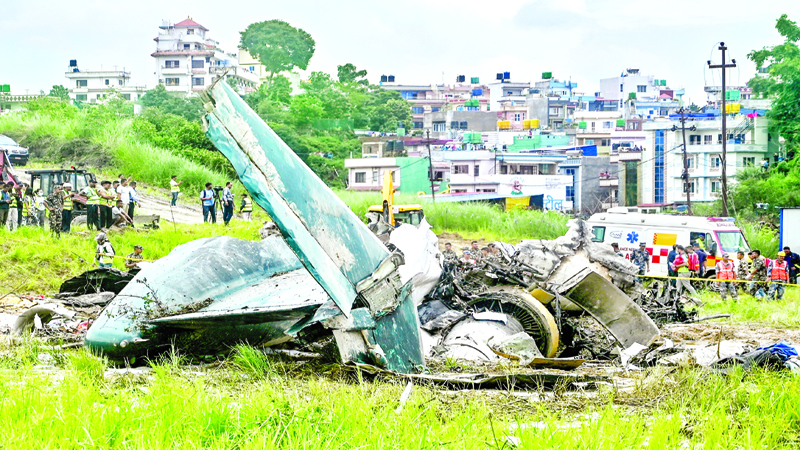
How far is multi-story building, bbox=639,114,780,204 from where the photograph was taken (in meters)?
51.4

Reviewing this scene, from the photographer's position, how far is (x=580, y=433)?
182 inches

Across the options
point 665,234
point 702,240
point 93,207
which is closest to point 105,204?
point 93,207

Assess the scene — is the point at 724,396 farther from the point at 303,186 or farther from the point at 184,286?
the point at 184,286

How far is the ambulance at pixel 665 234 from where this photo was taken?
20.0m

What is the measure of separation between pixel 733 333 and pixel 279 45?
8037 cm

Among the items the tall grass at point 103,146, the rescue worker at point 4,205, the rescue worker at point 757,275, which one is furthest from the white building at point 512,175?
the rescue worker at point 4,205

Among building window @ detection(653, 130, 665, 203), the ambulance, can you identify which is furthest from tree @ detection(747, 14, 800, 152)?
the ambulance

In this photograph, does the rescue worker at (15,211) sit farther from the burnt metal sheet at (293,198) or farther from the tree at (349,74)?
the tree at (349,74)

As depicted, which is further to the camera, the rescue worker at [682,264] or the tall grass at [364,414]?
the rescue worker at [682,264]

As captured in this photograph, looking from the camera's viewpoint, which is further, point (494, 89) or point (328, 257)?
point (494, 89)

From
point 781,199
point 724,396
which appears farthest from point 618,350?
point 781,199

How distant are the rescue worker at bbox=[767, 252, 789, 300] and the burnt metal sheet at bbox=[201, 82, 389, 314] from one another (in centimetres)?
1156

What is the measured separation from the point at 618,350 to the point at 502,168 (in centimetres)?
4802

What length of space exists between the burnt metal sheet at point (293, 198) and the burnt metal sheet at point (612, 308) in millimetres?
3516
